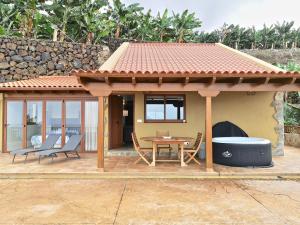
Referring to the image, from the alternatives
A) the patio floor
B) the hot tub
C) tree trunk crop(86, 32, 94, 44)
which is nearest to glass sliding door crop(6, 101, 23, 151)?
the patio floor

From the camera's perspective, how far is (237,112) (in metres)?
10.7

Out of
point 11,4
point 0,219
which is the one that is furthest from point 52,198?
point 11,4

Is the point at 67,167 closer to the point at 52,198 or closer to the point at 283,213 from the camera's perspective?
the point at 52,198

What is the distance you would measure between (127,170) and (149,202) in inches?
102

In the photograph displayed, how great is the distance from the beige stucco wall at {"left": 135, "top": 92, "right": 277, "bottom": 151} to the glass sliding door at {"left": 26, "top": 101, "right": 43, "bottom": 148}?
4305 millimetres

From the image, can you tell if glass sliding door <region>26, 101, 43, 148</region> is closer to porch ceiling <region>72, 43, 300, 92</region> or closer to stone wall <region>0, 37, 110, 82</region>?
stone wall <region>0, 37, 110, 82</region>

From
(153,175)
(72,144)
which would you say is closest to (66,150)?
(72,144)

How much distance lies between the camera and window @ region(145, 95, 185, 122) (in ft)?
34.9

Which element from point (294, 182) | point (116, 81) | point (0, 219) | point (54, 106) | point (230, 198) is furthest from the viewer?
point (54, 106)

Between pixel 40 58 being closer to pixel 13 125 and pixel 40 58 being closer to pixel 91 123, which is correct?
pixel 13 125

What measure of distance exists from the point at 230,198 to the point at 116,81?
14.7 ft

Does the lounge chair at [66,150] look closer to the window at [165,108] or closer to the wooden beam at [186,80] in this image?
the window at [165,108]

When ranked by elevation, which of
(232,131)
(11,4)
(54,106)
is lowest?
(232,131)

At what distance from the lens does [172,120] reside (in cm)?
1060
